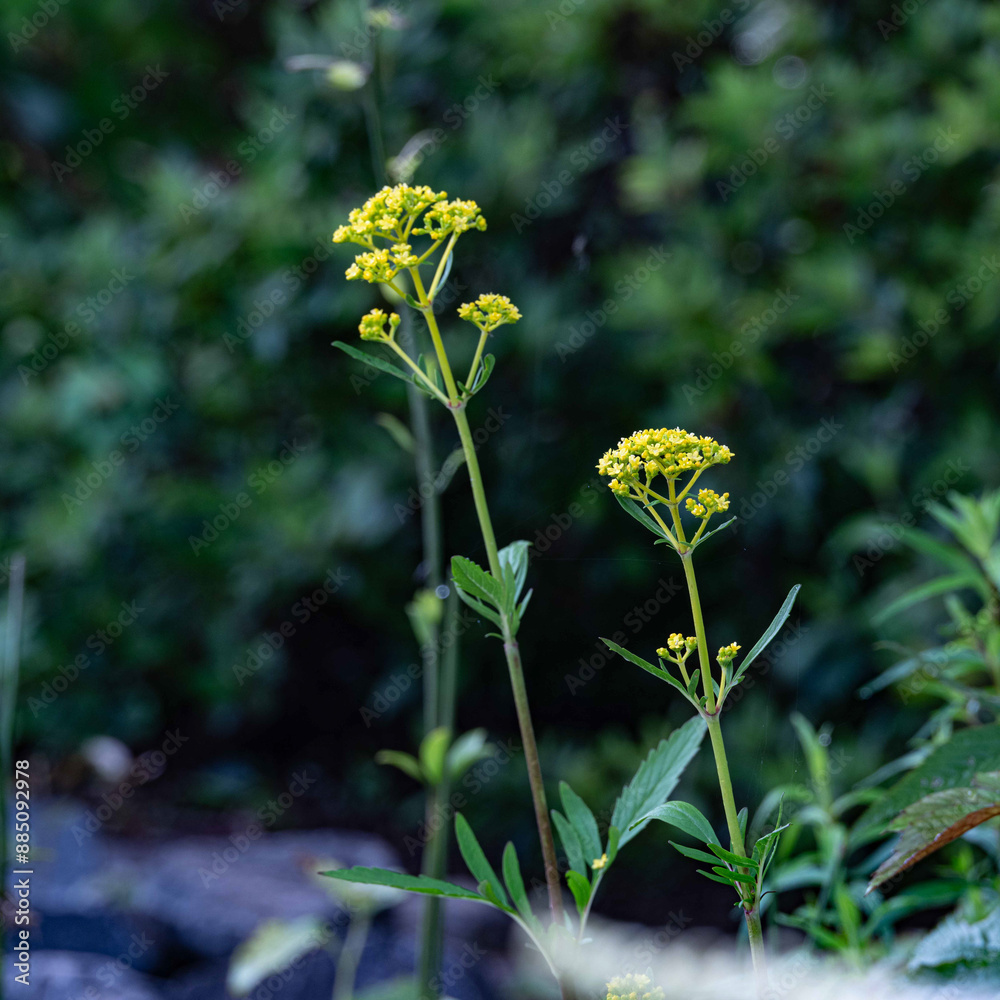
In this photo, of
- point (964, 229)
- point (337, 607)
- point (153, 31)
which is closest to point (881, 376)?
point (964, 229)

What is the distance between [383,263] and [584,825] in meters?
0.35

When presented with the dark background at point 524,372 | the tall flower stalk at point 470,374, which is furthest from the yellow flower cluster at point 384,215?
the dark background at point 524,372

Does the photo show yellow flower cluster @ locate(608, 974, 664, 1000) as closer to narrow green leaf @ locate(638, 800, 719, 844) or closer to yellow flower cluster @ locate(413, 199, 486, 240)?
narrow green leaf @ locate(638, 800, 719, 844)

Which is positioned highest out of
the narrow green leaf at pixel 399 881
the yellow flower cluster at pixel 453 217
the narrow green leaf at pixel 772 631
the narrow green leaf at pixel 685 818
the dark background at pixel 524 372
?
the dark background at pixel 524 372

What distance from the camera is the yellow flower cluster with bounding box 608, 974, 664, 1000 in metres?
0.45

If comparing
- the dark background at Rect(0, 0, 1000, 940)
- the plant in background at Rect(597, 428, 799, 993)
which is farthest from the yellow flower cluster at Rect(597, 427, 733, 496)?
the dark background at Rect(0, 0, 1000, 940)

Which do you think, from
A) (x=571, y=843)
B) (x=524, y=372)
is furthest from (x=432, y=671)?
(x=524, y=372)

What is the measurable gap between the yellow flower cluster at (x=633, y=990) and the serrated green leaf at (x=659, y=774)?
10 cm

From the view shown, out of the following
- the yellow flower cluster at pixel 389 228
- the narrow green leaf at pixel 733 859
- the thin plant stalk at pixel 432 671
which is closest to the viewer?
the narrow green leaf at pixel 733 859

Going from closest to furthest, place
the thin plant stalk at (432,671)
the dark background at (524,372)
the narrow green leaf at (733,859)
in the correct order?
the narrow green leaf at (733,859) < the thin plant stalk at (432,671) < the dark background at (524,372)

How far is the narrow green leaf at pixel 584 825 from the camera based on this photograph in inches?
22.5

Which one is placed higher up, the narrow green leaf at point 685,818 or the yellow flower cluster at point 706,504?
the yellow flower cluster at point 706,504

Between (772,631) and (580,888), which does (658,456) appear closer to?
(772,631)

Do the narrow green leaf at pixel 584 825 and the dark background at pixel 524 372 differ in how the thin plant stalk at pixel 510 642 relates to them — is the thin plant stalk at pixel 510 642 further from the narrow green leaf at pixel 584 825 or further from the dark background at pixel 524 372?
the dark background at pixel 524 372
